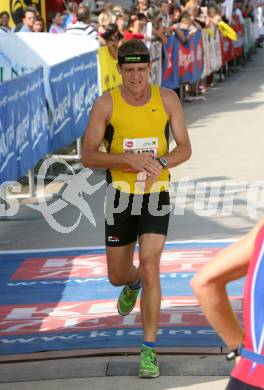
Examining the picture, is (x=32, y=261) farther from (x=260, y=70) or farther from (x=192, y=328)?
(x=260, y=70)

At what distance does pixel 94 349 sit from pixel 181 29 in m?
18.3

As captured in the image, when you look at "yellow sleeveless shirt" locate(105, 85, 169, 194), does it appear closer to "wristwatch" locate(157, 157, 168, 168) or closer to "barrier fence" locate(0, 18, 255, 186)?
"wristwatch" locate(157, 157, 168, 168)

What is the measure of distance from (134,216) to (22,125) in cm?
507

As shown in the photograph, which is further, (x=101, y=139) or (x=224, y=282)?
(x=101, y=139)

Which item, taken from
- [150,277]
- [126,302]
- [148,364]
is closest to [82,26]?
[126,302]

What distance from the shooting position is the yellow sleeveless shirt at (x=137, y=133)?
7.37 m

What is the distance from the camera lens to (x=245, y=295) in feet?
11.7

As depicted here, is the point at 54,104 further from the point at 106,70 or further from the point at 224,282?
the point at 224,282

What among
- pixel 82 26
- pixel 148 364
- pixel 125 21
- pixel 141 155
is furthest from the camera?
pixel 125 21

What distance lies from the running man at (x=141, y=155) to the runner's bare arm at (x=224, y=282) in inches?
139

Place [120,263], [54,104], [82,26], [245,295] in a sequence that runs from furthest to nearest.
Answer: [82,26]
[54,104]
[120,263]
[245,295]

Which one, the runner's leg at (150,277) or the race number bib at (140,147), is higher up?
the race number bib at (140,147)

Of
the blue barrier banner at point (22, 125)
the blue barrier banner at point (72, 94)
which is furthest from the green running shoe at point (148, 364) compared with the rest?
the blue barrier banner at point (72, 94)

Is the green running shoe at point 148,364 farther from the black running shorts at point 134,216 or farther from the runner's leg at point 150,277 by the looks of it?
the black running shorts at point 134,216
